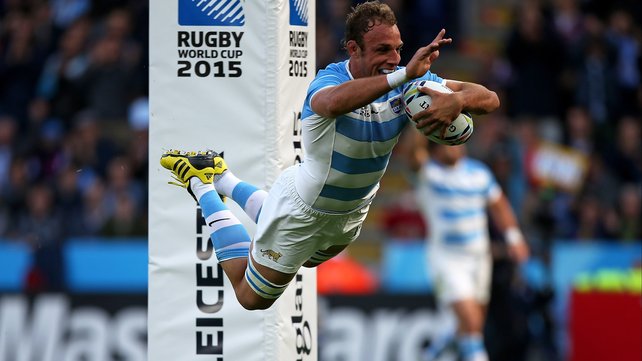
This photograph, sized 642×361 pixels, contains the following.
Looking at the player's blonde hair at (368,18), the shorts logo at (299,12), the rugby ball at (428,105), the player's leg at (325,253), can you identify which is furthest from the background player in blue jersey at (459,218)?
the rugby ball at (428,105)

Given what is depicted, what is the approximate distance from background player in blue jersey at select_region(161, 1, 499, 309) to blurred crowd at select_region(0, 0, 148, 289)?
6.52 meters

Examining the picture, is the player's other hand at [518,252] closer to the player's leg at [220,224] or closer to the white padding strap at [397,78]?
the player's leg at [220,224]

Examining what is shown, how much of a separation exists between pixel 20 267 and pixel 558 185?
629cm

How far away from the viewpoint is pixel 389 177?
16.9 meters

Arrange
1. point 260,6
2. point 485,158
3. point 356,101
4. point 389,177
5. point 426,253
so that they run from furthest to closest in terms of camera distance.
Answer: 1. point 389,177
2. point 485,158
3. point 426,253
4. point 260,6
5. point 356,101

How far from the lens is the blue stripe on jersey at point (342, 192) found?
711 cm

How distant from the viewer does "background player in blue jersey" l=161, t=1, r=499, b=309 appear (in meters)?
6.52

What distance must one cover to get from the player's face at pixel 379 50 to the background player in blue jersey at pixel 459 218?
213 inches

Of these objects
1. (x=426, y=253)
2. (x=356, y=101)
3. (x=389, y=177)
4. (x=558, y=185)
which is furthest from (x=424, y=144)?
(x=356, y=101)

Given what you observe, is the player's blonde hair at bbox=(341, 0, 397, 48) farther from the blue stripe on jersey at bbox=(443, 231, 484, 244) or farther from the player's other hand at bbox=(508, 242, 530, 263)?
the blue stripe on jersey at bbox=(443, 231, 484, 244)

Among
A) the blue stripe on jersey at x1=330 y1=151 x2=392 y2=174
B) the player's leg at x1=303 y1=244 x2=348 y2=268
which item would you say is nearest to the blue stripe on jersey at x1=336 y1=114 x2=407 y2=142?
the blue stripe on jersey at x1=330 y1=151 x2=392 y2=174

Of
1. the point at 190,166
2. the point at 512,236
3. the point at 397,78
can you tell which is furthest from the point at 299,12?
the point at 512,236

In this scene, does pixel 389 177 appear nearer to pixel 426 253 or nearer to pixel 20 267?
pixel 426 253

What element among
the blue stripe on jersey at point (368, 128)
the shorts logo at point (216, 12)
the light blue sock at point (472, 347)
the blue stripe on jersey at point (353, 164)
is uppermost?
the shorts logo at point (216, 12)
